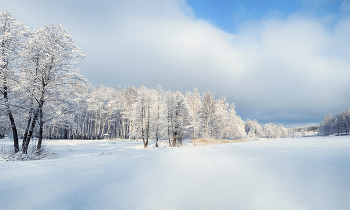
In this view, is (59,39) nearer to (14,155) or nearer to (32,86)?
(32,86)

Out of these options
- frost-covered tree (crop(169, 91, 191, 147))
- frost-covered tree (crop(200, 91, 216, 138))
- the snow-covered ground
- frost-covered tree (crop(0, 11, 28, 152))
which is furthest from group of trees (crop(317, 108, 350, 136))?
frost-covered tree (crop(0, 11, 28, 152))

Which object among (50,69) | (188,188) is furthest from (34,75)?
(188,188)

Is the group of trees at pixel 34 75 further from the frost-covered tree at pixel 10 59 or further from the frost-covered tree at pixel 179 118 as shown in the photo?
the frost-covered tree at pixel 179 118

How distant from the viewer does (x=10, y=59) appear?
11883mm

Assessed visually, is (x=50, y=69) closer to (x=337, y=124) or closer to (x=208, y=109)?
(x=208, y=109)

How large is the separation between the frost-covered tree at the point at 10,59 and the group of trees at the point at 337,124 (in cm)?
10199

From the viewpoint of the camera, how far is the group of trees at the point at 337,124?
239 feet

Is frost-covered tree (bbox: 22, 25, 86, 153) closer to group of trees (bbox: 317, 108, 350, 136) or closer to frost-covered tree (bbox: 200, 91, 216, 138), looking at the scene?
frost-covered tree (bbox: 200, 91, 216, 138)

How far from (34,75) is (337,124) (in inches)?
4385

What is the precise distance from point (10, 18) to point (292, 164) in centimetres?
1966

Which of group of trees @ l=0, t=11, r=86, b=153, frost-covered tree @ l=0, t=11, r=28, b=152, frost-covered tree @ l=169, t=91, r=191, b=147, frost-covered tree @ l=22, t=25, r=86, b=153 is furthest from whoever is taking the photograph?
frost-covered tree @ l=169, t=91, r=191, b=147

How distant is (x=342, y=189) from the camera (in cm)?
335

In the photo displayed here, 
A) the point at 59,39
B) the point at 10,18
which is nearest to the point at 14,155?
the point at 59,39

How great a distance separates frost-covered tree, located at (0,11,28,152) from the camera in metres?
11.3
